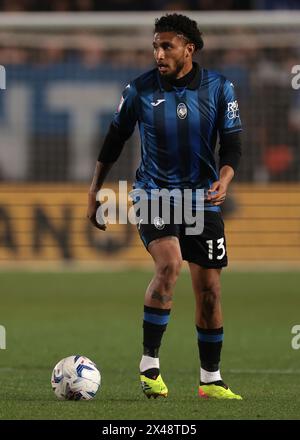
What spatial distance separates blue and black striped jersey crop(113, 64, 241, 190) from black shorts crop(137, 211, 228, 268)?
0.22 meters

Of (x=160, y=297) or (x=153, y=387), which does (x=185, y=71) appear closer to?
(x=160, y=297)

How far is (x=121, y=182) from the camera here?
1783cm

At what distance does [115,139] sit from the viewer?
6.46 m

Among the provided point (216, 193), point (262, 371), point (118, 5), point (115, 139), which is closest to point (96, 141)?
point (118, 5)

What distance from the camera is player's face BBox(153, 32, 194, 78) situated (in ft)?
20.2

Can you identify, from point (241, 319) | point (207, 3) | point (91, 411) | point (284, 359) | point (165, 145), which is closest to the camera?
point (91, 411)

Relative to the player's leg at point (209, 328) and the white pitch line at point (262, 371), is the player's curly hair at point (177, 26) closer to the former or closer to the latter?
the player's leg at point (209, 328)

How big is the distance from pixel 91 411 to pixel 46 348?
11.4 ft

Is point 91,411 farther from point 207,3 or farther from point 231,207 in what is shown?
point 207,3

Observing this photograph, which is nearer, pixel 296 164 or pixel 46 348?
pixel 46 348

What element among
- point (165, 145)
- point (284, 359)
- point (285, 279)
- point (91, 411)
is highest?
point (165, 145)

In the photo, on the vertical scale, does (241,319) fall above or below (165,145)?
below

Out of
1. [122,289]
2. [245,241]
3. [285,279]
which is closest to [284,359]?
[122,289]

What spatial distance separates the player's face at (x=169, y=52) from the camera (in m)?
6.15
